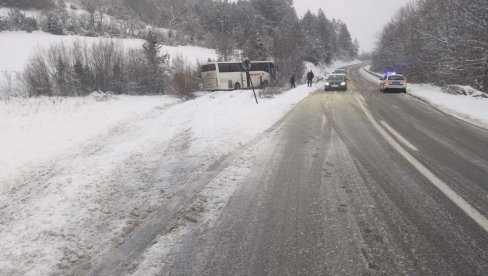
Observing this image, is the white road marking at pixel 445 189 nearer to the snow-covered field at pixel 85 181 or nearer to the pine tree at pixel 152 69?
the snow-covered field at pixel 85 181

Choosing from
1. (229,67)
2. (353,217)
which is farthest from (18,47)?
(353,217)

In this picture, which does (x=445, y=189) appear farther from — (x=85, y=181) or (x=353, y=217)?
(x=85, y=181)

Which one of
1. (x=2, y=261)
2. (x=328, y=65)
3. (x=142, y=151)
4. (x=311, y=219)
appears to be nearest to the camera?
(x=2, y=261)

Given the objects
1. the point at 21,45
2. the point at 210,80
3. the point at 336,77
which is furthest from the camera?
the point at 21,45

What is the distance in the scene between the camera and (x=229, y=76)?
124ft

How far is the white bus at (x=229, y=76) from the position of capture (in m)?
37.0

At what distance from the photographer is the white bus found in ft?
121

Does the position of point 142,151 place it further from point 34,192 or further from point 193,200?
point 193,200

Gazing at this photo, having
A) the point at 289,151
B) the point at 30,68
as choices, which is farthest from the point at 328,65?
the point at 289,151

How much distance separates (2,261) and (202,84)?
34.7m

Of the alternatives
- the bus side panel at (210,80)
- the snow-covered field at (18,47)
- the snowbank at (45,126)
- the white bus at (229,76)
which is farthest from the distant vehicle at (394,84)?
the snow-covered field at (18,47)

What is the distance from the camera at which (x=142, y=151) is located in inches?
344

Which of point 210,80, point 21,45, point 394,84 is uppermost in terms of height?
point 21,45

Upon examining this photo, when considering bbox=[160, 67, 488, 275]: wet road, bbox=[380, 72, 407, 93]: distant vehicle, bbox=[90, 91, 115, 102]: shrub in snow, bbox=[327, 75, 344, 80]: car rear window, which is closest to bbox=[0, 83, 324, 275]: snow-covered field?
bbox=[160, 67, 488, 275]: wet road
